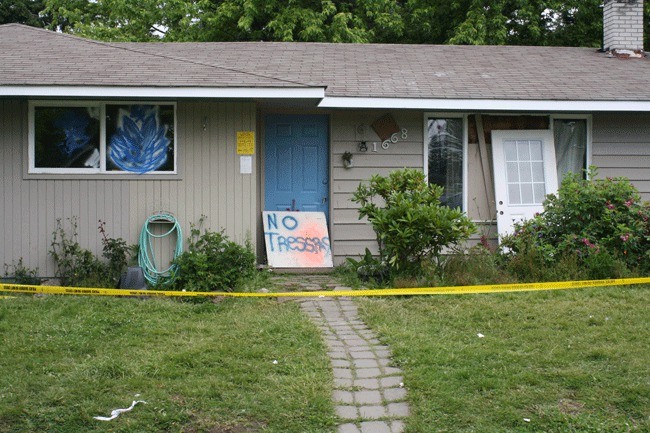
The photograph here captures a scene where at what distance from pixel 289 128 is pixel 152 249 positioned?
9.74 feet

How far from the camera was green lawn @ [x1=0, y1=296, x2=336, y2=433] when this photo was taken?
482cm

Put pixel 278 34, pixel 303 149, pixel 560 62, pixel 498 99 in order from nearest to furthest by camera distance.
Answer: pixel 498 99 → pixel 303 149 → pixel 560 62 → pixel 278 34

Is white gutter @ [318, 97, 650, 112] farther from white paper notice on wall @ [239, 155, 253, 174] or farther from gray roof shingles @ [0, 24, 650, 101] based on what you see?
white paper notice on wall @ [239, 155, 253, 174]

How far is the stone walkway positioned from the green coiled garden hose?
8.57 feet

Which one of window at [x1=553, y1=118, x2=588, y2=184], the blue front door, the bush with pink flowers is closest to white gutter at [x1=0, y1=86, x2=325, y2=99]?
the blue front door

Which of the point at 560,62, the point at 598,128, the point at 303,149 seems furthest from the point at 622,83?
the point at 303,149

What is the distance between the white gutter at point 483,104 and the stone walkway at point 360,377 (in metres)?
→ 3.68

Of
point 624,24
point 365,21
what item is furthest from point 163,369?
point 365,21

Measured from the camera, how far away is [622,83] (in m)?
11.9

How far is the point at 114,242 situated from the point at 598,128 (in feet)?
24.0

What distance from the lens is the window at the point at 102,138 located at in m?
10.0

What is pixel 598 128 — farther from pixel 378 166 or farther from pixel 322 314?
pixel 322 314

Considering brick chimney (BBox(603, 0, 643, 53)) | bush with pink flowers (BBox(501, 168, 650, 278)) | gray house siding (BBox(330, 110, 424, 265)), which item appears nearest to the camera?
bush with pink flowers (BBox(501, 168, 650, 278))

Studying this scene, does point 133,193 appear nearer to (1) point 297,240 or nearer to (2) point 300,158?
(1) point 297,240
